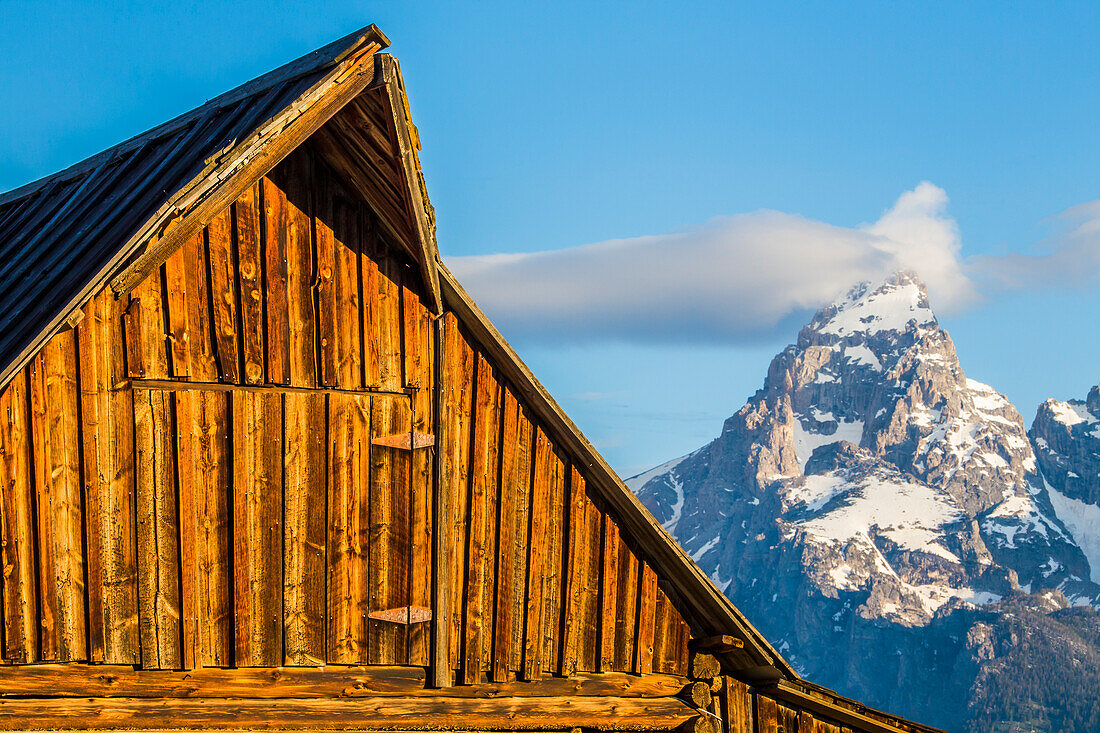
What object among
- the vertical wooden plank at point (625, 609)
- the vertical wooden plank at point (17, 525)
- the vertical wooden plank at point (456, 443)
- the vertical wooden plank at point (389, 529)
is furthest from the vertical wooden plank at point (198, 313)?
the vertical wooden plank at point (625, 609)

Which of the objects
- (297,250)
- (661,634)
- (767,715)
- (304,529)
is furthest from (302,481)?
(767,715)

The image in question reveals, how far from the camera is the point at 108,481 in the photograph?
6.95m

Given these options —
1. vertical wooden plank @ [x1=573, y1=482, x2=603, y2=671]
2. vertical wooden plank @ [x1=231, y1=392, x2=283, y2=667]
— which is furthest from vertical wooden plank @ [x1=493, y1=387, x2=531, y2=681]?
vertical wooden plank @ [x1=231, y1=392, x2=283, y2=667]

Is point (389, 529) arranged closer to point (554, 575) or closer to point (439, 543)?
point (439, 543)

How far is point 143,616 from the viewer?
279 inches

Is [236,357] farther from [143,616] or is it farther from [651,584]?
[651,584]

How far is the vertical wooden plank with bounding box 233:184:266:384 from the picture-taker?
7.25m

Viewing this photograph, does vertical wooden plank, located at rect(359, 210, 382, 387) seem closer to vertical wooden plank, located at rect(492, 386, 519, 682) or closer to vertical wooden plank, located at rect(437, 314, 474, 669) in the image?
vertical wooden plank, located at rect(437, 314, 474, 669)

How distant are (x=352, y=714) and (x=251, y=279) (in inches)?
131

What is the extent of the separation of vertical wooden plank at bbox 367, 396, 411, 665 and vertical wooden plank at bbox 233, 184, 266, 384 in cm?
95

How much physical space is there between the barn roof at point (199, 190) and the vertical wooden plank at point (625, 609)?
2884 mm

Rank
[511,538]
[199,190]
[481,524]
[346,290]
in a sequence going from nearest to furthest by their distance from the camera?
[199,190], [346,290], [481,524], [511,538]

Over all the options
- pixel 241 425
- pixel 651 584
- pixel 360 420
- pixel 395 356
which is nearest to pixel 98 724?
pixel 241 425

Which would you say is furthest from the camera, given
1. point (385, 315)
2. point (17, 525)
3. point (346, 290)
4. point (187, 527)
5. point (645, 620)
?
point (645, 620)
